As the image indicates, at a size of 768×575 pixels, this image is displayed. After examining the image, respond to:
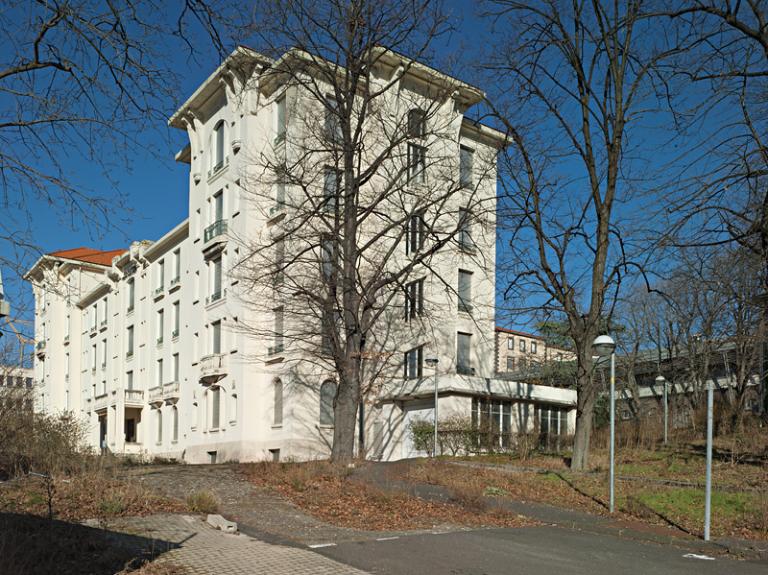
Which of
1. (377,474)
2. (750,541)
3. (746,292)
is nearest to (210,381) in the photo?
(377,474)

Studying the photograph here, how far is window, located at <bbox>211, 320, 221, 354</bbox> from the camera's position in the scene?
4019cm

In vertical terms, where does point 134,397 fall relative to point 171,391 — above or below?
below

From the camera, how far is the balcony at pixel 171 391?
4444cm

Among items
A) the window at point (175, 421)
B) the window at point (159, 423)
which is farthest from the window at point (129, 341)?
the window at point (175, 421)

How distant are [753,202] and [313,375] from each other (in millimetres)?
24606

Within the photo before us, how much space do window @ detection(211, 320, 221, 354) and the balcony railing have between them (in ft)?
14.3

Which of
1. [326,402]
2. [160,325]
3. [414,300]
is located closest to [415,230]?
[414,300]

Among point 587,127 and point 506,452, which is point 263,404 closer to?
point 506,452

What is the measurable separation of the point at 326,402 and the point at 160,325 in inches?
671

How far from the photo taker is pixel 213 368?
3850 centimetres

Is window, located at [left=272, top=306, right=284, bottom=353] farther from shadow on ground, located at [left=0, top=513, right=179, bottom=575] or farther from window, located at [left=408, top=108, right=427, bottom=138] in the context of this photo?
shadow on ground, located at [left=0, top=513, right=179, bottom=575]

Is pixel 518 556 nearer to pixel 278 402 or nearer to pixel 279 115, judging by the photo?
pixel 278 402

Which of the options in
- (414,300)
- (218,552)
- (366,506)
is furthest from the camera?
(414,300)

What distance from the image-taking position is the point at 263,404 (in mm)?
36719
